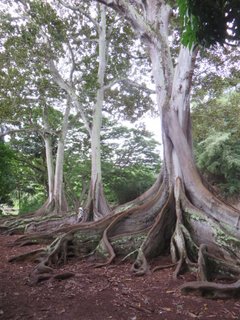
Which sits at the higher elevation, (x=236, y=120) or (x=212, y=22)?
(x=236, y=120)

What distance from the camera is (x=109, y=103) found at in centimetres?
1449

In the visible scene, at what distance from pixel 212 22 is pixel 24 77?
9.79 metres

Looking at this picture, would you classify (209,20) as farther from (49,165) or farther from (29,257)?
(49,165)

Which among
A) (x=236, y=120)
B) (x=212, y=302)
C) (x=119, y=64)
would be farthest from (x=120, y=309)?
(x=236, y=120)

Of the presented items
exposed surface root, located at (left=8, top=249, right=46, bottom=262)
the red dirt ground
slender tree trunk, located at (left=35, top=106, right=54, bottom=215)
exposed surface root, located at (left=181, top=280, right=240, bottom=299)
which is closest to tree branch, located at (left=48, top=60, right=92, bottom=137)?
slender tree trunk, located at (left=35, top=106, right=54, bottom=215)

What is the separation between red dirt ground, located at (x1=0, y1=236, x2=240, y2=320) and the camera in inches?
132

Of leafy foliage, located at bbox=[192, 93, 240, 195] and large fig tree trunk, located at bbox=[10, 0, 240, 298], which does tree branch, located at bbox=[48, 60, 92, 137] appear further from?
leafy foliage, located at bbox=[192, 93, 240, 195]

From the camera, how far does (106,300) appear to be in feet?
12.5

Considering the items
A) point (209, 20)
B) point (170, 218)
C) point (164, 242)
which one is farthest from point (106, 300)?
point (209, 20)

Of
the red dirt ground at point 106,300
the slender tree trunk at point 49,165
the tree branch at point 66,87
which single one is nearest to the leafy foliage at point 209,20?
the red dirt ground at point 106,300

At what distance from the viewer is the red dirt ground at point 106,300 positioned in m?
3.37

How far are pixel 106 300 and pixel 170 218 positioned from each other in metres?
2.55

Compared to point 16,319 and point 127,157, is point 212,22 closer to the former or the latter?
point 16,319

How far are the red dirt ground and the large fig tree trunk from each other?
1.17ft
